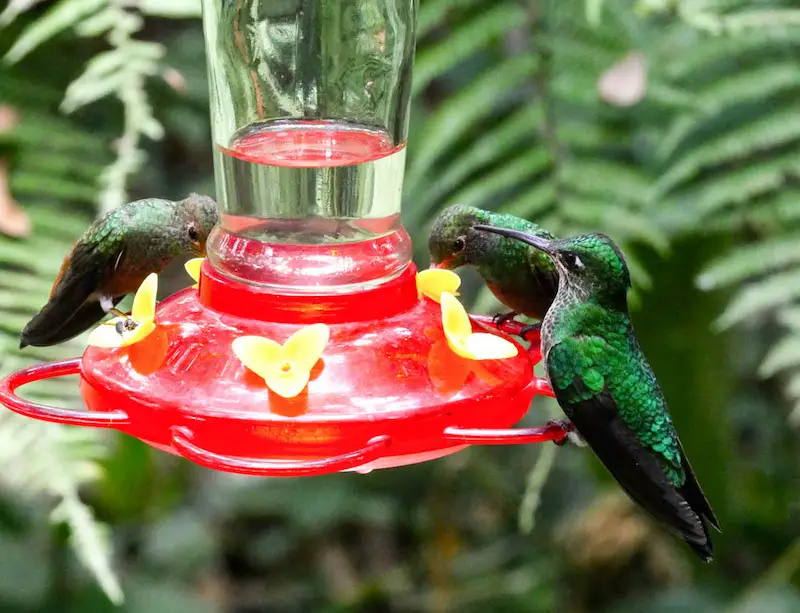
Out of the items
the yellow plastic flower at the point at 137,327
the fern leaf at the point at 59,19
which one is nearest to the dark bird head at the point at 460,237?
the yellow plastic flower at the point at 137,327

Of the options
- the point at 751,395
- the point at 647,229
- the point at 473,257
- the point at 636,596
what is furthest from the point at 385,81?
the point at 751,395

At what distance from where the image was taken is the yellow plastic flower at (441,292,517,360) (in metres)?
1.30

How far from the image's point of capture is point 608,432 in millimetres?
1447

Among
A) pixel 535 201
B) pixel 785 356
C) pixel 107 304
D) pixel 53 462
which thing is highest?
pixel 107 304

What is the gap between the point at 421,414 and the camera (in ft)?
3.91

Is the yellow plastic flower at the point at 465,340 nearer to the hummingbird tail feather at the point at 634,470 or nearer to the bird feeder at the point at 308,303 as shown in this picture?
the bird feeder at the point at 308,303

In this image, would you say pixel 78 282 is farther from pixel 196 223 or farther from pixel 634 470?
pixel 634 470

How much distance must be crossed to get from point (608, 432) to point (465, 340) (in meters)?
0.27

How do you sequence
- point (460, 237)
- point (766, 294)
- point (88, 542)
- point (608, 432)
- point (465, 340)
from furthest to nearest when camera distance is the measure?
point (766, 294)
point (88, 542)
point (460, 237)
point (608, 432)
point (465, 340)

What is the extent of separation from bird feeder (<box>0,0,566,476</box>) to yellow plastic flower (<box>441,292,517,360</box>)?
3cm

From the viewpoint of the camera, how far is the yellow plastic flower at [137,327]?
133 centimetres

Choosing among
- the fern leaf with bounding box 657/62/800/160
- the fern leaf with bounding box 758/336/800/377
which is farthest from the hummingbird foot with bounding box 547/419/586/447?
the fern leaf with bounding box 657/62/800/160

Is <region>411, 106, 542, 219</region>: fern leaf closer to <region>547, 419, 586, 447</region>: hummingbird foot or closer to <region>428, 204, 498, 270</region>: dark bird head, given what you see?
<region>428, 204, 498, 270</region>: dark bird head

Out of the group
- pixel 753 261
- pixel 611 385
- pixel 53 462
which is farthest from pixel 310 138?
pixel 753 261
